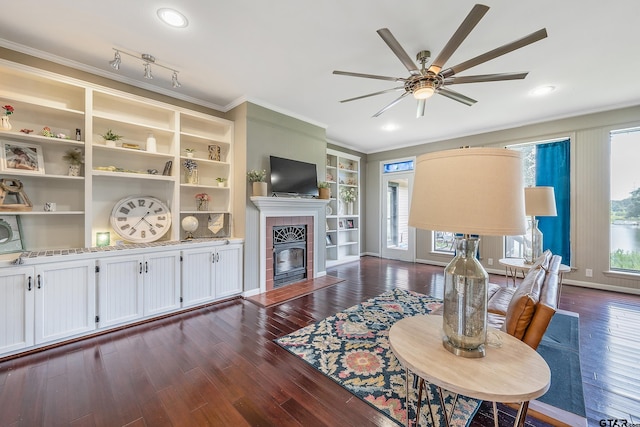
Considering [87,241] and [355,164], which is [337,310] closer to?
[87,241]

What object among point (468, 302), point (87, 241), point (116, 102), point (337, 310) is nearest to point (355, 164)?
point (337, 310)

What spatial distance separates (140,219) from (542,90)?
5553 millimetres

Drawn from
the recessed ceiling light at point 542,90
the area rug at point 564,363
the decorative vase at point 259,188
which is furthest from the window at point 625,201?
the decorative vase at point 259,188

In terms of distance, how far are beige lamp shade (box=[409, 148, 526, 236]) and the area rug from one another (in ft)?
5.12

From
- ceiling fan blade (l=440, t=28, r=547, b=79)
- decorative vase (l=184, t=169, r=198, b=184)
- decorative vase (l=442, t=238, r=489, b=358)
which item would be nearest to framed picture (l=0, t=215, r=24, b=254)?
decorative vase (l=184, t=169, r=198, b=184)

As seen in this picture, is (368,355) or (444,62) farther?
(368,355)

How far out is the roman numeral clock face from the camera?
3135 mm

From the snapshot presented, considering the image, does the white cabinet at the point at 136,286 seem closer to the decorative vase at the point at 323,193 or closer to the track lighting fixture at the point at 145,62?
the track lighting fixture at the point at 145,62

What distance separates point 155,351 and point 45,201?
2.07m

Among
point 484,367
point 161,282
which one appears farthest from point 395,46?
point 161,282

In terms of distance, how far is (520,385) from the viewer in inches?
36.5

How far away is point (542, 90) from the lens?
11.2 ft

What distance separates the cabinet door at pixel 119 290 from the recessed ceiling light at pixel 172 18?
7.70ft

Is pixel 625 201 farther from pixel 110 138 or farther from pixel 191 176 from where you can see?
pixel 110 138
